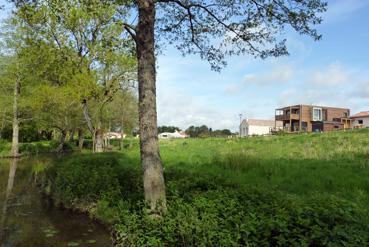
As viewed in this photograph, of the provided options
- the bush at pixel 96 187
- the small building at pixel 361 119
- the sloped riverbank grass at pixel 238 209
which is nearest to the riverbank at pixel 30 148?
the bush at pixel 96 187

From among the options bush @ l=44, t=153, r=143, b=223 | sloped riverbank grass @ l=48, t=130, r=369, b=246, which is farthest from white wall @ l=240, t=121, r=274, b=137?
sloped riverbank grass @ l=48, t=130, r=369, b=246

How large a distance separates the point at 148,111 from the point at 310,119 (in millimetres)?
74798

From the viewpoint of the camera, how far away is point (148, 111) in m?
7.57

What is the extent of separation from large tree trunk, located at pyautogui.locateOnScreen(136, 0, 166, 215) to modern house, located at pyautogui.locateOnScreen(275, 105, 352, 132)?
229 ft

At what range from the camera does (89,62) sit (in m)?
22.5

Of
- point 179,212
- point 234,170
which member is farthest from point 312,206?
point 234,170

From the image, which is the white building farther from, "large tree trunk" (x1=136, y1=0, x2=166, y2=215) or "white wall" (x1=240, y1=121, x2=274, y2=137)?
"large tree trunk" (x1=136, y1=0, x2=166, y2=215)

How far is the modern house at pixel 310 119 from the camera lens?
7556 centimetres

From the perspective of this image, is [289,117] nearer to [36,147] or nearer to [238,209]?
[36,147]

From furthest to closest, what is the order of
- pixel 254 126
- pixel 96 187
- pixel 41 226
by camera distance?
1. pixel 254 126
2. pixel 96 187
3. pixel 41 226

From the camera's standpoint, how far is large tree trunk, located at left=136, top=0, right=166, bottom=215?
7445 millimetres

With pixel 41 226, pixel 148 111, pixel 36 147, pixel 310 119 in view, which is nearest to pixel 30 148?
pixel 36 147

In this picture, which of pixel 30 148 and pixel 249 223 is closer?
pixel 249 223

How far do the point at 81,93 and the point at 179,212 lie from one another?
17.5 metres
